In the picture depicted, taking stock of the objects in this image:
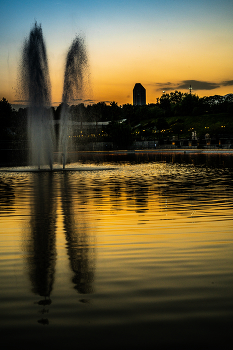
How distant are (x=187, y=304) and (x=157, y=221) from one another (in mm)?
5786

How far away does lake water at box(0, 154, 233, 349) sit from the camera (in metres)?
4.12

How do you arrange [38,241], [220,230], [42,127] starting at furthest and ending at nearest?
[42,127], [220,230], [38,241]

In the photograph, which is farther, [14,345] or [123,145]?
[123,145]

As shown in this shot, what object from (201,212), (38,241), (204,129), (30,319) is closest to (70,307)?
(30,319)

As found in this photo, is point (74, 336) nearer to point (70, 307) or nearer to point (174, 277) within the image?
point (70, 307)

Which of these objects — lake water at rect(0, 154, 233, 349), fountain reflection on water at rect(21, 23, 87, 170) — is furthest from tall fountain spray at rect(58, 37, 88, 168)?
lake water at rect(0, 154, 233, 349)

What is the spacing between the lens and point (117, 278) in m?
5.93

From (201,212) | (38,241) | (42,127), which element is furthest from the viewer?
(42,127)

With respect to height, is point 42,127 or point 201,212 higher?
point 42,127

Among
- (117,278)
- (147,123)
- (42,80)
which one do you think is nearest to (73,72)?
(42,80)

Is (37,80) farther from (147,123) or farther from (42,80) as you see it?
(147,123)

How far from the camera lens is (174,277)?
5.92m

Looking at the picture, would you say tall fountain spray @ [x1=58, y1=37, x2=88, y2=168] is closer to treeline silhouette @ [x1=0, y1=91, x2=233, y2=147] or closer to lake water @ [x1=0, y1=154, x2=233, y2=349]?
lake water @ [x1=0, y1=154, x2=233, y2=349]

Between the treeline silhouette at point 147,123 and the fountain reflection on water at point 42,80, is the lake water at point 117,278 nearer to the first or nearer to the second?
the fountain reflection on water at point 42,80
